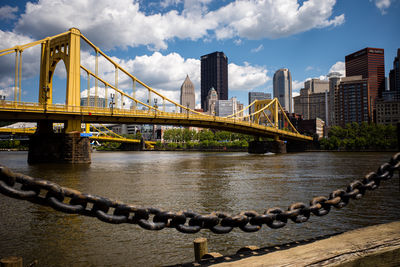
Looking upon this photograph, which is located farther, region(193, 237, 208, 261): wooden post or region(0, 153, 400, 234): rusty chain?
region(193, 237, 208, 261): wooden post

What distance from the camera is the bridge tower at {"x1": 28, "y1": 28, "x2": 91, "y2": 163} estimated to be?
25547mm

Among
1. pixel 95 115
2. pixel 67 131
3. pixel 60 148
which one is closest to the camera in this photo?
pixel 60 148

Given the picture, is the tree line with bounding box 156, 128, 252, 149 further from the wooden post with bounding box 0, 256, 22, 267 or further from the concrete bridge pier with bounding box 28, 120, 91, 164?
the wooden post with bounding box 0, 256, 22, 267

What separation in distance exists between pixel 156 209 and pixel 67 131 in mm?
27435

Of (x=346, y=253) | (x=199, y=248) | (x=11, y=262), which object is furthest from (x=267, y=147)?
(x=11, y=262)

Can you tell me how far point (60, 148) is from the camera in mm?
25625

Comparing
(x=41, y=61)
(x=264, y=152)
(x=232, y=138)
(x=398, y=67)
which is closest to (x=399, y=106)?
(x=232, y=138)

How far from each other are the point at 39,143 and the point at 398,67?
223 m

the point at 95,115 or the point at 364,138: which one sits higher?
the point at 95,115

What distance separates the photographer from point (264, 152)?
183ft

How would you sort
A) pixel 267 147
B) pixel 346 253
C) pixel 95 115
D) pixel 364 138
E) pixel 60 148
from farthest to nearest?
1. pixel 364 138
2. pixel 267 147
3. pixel 95 115
4. pixel 60 148
5. pixel 346 253

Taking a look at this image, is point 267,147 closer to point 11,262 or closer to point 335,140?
point 335,140

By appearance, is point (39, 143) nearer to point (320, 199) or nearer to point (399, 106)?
point (320, 199)

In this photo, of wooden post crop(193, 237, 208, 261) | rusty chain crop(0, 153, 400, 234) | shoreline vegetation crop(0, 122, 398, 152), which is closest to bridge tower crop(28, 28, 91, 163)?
wooden post crop(193, 237, 208, 261)
